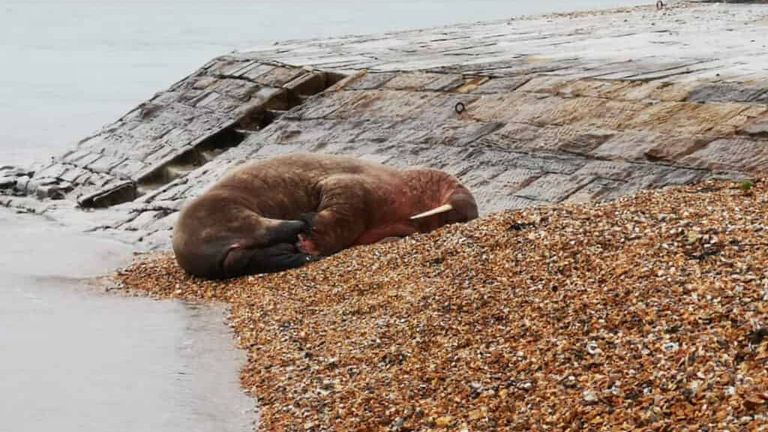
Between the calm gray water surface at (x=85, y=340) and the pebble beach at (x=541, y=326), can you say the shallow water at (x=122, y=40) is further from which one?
the pebble beach at (x=541, y=326)

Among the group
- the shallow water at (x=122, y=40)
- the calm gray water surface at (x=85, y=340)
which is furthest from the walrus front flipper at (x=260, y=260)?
the shallow water at (x=122, y=40)

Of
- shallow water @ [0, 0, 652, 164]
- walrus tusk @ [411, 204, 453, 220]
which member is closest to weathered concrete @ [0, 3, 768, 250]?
walrus tusk @ [411, 204, 453, 220]

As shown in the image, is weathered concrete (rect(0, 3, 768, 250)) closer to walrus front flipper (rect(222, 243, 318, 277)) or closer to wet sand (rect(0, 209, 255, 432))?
walrus front flipper (rect(222, 243, 318, 277))

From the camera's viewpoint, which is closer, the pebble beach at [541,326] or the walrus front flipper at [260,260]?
the pebble beach at [541,326]

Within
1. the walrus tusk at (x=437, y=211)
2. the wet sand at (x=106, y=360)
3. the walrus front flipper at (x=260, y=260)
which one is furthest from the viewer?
the walrus tusk at (x=437, y=211)

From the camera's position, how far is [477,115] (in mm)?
12617

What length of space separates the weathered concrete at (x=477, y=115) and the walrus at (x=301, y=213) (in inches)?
24.1

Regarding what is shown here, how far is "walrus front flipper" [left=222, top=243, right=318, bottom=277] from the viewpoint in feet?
33.1

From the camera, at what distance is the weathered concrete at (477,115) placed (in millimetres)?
10562

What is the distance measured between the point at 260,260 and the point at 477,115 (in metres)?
3.40

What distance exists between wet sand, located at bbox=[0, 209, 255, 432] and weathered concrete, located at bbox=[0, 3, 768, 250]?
2359 mm

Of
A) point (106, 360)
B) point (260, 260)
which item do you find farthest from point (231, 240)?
point (106, 360)

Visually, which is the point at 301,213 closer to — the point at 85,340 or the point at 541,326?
the point at 85,340

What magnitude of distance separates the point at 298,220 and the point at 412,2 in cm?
6597
